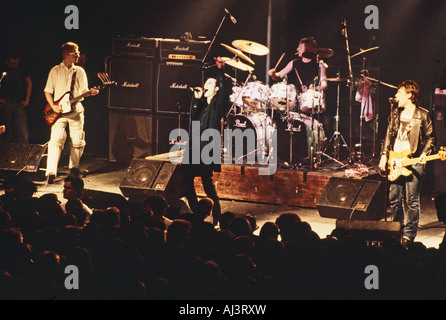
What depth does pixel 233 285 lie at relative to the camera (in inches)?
158

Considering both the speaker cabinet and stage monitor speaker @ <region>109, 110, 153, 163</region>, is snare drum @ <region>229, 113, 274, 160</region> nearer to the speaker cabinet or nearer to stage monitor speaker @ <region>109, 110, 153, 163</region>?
stage monitor speaker @ <region>109, 110, 153, 163</region>

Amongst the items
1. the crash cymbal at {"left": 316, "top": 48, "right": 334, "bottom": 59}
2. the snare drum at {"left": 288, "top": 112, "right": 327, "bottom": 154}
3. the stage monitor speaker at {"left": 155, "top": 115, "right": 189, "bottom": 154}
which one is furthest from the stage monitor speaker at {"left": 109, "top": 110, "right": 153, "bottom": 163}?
the crash cymbal at {"left": 316, "top": 48, "right": 334, "bottom": 59}

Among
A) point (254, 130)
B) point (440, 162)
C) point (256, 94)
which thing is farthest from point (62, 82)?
point (440, 162)

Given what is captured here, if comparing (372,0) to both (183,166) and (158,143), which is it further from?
(183,166)

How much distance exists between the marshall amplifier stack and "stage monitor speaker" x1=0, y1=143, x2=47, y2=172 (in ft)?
6.24

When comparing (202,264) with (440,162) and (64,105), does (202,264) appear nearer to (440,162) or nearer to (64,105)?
(440,162)

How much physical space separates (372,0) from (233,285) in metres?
8.13

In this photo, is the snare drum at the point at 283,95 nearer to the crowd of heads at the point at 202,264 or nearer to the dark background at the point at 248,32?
the dark background at the point at 248,32

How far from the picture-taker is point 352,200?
7.99 meters

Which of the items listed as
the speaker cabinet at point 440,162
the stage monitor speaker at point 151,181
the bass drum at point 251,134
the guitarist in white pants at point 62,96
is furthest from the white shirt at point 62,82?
the speaker cabinet at point 440,162

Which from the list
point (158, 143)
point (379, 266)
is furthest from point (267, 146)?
point (379, 266)

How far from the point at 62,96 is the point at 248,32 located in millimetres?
3398

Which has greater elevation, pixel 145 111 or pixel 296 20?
pixel 296 20

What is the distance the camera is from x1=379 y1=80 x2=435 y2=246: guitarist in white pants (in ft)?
22.9
